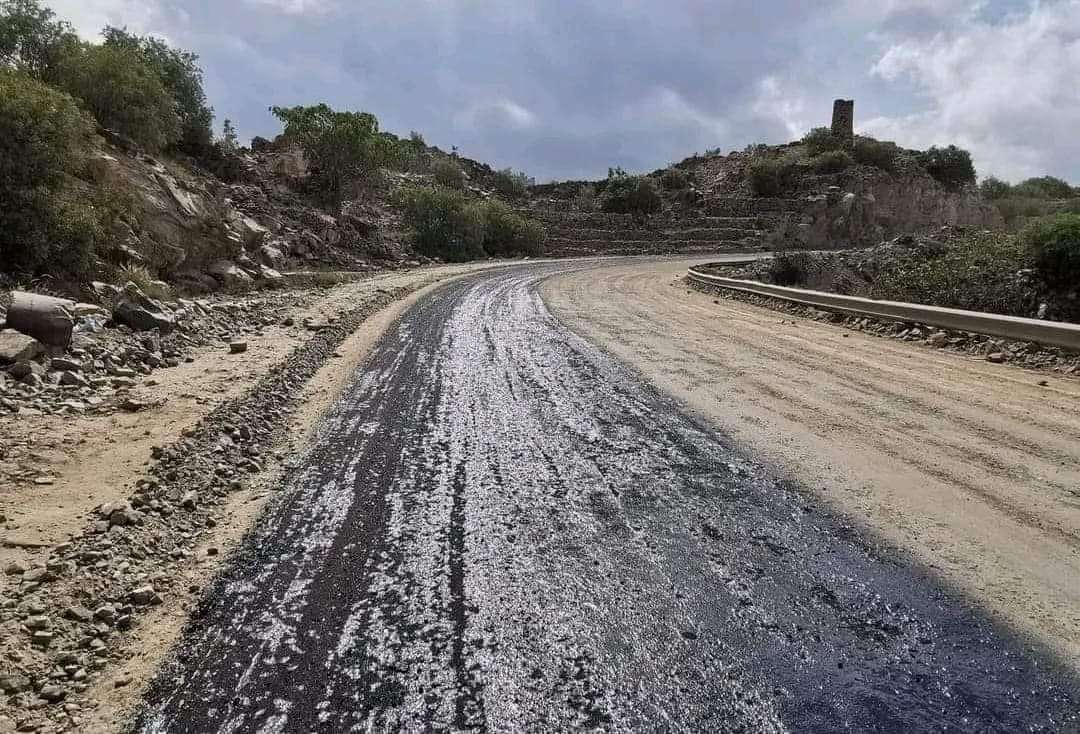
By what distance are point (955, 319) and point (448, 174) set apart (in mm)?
46329

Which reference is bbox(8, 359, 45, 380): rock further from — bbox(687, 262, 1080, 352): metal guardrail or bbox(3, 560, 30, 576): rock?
bbox(687, 262, 1080, 352): metal guardrail

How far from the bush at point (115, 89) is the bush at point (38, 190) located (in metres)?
7.61

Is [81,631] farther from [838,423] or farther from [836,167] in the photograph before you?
[836,167]

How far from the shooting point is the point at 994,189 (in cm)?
5869

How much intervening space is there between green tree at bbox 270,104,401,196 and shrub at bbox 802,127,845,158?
4333 centimetres

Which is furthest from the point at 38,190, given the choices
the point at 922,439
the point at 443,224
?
the point at 443,224

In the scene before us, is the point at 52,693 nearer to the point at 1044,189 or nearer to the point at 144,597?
the point at 144,597

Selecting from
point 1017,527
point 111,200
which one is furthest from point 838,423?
point 111,200

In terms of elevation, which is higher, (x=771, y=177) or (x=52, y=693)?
(x=771, y=177)

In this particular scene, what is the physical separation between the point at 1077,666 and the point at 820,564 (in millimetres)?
1061

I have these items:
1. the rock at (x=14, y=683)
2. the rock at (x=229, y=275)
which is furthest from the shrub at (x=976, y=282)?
the rock at (x=14, y=683)

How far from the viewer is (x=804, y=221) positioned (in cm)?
4809

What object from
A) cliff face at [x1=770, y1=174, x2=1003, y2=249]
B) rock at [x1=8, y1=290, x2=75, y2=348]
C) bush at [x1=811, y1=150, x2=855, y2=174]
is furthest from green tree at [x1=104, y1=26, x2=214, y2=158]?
bush at [x1=811, y1=150, x2=855, y2=174]

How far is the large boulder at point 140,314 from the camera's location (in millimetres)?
8578
